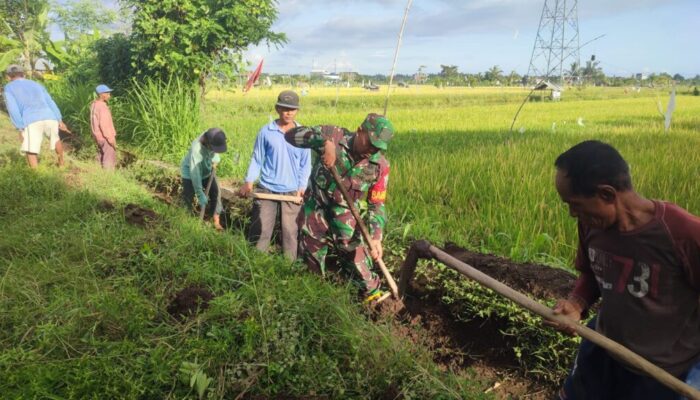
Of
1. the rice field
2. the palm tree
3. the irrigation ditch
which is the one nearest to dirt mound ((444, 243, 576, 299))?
the irrigation ditch

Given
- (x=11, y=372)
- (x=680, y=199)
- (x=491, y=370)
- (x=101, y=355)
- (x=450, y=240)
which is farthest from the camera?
(x=680, y=199)

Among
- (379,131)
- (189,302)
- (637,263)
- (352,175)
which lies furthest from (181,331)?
(637,263)

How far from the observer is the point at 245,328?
7.48 feet

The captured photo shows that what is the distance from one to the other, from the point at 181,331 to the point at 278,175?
1888 mm

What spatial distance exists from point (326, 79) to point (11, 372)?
47.4 metres

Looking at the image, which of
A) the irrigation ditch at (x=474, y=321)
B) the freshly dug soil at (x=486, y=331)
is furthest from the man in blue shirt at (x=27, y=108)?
the freshly dug soil at (x=486, y=331)

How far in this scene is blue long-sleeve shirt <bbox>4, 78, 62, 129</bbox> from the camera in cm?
644

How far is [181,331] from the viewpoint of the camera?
2336 mm

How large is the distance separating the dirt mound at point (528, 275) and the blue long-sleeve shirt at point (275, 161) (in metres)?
1.60

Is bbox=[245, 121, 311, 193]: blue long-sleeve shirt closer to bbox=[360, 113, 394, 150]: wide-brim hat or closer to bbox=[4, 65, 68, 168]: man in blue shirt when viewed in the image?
bbox=[360, 113, 394, 150]: wide-brim hat

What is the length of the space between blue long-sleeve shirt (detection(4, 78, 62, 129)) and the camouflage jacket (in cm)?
542

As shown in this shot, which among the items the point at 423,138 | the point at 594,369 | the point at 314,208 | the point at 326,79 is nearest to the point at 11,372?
the point at 314,208

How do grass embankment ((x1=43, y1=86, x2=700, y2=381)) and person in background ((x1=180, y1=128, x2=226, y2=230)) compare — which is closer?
grass embankment ((x1=43, y1=86, x2=700, y2=381))

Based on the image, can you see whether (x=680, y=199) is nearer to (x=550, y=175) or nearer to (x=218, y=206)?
(x=550, y=175)
